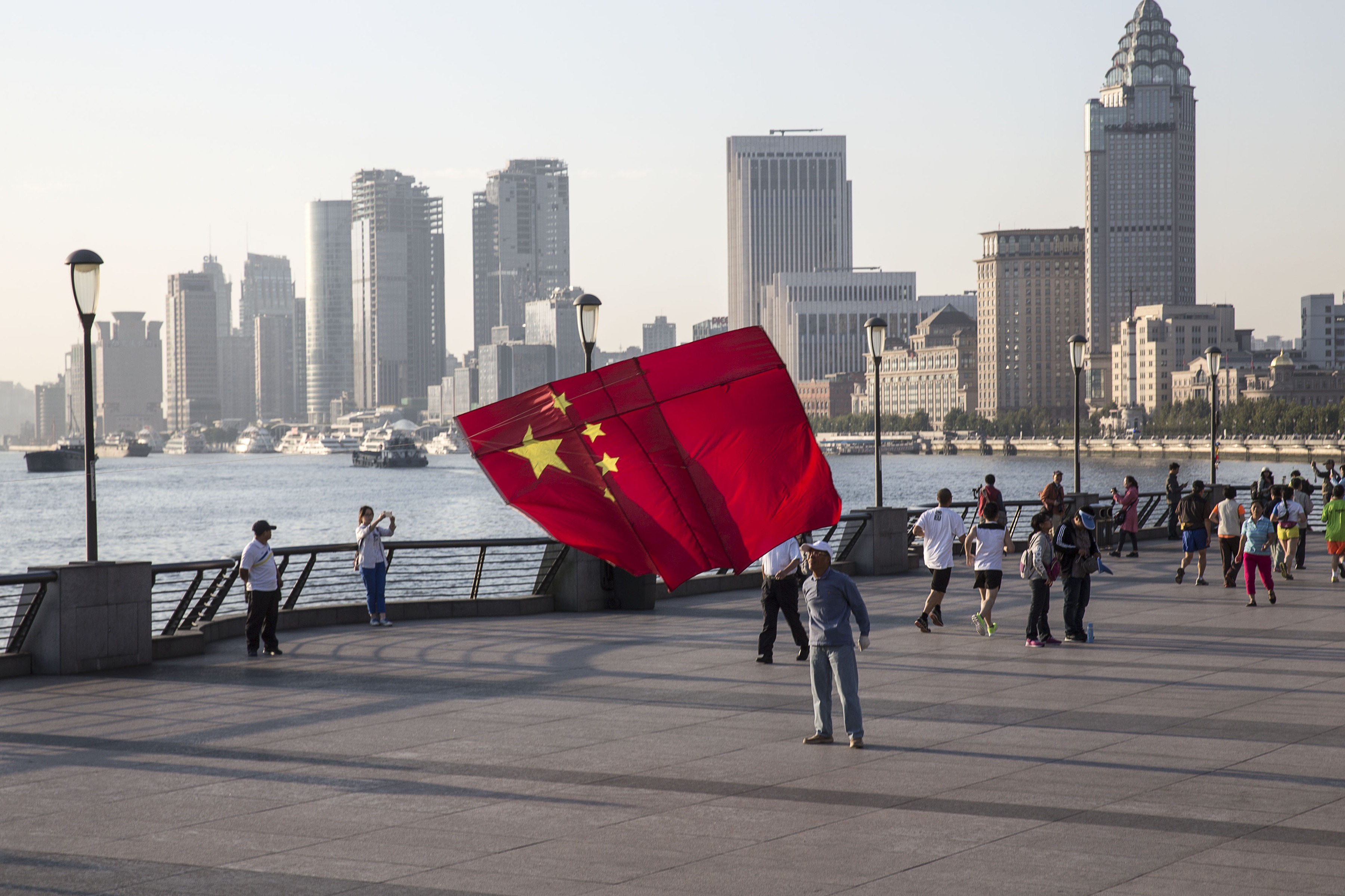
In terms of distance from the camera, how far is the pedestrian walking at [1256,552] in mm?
22250

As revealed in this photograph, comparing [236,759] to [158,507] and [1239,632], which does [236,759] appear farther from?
[158,507]

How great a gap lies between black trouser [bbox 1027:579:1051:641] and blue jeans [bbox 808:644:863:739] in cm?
628

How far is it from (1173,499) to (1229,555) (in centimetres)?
899

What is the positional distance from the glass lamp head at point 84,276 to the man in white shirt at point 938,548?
34.0 ft

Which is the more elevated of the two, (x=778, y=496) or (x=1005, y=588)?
(x=778, y=496)

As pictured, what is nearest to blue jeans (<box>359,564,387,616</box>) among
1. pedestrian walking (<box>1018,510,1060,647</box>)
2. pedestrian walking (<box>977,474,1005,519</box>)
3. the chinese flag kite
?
the chinese flag kite

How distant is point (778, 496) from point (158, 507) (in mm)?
118534

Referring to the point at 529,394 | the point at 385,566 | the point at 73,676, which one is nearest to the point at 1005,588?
the point at 385,566

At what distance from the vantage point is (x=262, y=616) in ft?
57.8

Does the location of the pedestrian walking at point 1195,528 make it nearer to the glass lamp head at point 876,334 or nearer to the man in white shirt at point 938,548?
the glass lamp head at point 876,334

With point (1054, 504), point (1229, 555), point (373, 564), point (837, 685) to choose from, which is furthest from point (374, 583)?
point (1229, 555)

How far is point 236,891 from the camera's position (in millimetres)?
8156

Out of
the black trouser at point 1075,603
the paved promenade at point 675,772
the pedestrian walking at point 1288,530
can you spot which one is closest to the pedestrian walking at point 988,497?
the black trouser at point 1075,603

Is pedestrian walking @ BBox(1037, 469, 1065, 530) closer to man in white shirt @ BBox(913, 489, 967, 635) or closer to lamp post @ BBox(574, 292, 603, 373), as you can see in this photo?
man in white shirt @ BBox(913, 489, 967, 635)
